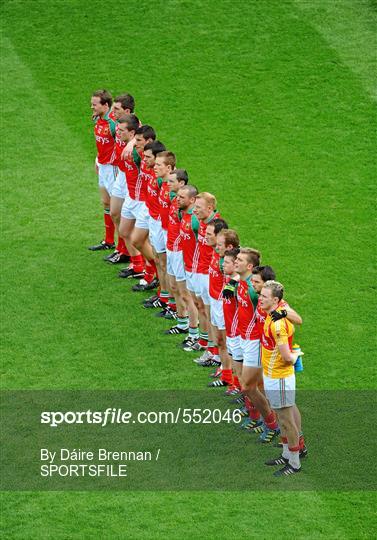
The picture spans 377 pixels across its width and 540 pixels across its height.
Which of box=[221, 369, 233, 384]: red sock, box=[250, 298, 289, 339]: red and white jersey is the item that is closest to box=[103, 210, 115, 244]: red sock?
box=[221, 369, 233, 384]: red sock

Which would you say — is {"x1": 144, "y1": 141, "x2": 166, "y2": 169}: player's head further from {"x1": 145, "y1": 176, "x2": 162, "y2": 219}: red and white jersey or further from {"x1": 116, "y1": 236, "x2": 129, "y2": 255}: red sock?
{"x1": 116, "y1": 236, "x2": 129, "y2": 255}: red sock

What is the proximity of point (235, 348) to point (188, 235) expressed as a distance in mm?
1695

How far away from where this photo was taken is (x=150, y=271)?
15.0 meters

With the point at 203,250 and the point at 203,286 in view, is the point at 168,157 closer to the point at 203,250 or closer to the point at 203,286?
the point at 203,250

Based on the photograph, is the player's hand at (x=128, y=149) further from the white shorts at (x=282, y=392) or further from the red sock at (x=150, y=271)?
the white shorts at (x=282, y=392)

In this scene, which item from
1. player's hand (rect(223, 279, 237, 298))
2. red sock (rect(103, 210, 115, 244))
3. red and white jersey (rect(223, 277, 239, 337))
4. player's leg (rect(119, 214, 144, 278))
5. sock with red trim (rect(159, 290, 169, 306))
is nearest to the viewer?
player's hand (rect(223, 279, 237, 298))

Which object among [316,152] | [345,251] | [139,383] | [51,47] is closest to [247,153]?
[316,152]

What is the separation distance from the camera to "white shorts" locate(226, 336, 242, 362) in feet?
39.1

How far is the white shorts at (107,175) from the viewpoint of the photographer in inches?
613

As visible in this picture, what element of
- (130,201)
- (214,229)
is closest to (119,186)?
(130,201)

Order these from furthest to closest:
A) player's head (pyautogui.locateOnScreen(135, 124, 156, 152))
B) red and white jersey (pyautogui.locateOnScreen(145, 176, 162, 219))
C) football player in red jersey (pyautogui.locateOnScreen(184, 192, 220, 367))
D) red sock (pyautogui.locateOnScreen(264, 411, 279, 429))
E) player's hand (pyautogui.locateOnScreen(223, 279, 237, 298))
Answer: player's head (pyautogui.locateOnScreen(135, 124, 156, 152))
red and white jersey (pyautogui.locateOnScreen(145, 176, 162, 219))
football player in red jersey (pyautogui.locateOnScreen(184, 192, 220, 367))
player's hand (pyautogui.locateOnScreen(223, 279, 237, 298))
red sock (pyautogui.locateOnScreen(264, 411, 279, 429))

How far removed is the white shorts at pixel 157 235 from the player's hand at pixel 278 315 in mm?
3428

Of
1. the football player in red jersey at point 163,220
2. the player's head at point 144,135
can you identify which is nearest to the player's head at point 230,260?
the football player in red jersey at point 163,220

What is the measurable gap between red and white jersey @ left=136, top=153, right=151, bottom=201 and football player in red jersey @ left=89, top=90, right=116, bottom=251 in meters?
0.95
